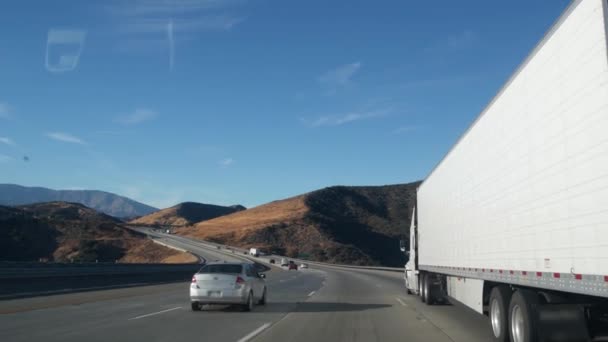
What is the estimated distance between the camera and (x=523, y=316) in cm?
920

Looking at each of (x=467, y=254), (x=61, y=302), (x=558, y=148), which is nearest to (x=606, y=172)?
(x=558, y=148)

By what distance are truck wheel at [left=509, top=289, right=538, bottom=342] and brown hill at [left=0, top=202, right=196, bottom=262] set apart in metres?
65.0

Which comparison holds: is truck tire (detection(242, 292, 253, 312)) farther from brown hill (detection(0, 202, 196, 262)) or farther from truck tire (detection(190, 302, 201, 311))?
brown hill (detection(0, 202, 196, 262))

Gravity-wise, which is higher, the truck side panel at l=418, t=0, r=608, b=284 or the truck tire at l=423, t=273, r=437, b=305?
the truck side panel at l=418, t=0, r=608, b=284

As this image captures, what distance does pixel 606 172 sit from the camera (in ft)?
A: 21.7

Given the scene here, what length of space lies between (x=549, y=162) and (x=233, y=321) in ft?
31.5

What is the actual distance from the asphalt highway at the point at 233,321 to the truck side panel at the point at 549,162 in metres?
2.86

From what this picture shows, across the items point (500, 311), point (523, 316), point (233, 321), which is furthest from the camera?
point (233, 321)

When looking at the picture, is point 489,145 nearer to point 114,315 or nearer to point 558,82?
point 558,82

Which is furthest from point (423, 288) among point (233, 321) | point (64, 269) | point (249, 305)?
point (64, 269)

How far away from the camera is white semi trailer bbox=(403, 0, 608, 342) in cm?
699

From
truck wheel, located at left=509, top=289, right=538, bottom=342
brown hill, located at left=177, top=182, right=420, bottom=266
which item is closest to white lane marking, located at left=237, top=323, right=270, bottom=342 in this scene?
truck wheel, located at left=509, top=289, right=538, bottom=342

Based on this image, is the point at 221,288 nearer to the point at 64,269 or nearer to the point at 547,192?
the point at 547,192

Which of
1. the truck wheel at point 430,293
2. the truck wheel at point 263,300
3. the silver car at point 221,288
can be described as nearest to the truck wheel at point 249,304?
the silver car at point 221,288
